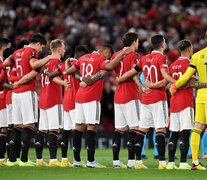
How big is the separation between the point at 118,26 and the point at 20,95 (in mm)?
13589

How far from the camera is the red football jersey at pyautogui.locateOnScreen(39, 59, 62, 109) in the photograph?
18.9 m

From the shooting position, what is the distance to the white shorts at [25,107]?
18.7 metres

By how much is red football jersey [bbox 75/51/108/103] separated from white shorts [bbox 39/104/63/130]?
0.50 metres

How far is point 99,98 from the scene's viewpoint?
1872cm

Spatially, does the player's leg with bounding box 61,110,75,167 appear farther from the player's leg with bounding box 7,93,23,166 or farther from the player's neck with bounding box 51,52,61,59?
the player's neck with bounding box 51,52,61,59

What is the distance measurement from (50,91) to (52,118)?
59 cm

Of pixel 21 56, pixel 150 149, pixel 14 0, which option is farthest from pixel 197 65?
pixel 14 0

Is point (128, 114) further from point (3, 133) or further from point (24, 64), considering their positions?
point (3, 133)

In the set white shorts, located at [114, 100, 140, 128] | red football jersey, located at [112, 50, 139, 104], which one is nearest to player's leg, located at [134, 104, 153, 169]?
white shorts, located at [114, 100, 140, 128]

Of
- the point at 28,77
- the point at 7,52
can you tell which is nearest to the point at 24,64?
the point at 28,77

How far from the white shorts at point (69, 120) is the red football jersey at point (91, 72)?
1.20 meters

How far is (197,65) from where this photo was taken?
17094mm

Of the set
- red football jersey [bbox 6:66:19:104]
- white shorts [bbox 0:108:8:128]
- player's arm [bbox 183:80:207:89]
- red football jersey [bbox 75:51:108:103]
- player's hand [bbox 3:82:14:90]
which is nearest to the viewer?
player's arm [bbox 183:80:207:89]

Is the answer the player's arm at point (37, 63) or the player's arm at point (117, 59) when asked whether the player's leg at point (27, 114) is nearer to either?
the player's arm at point (37, 63)
